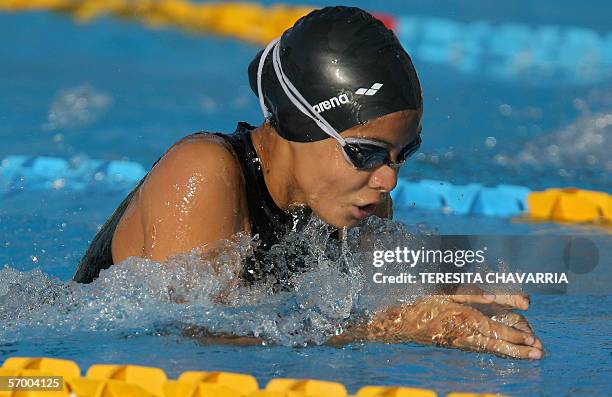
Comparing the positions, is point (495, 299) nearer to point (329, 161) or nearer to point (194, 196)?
point (329, 161)

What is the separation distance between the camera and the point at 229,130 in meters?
6.71

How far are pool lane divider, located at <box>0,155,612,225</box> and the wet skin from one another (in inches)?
89.3

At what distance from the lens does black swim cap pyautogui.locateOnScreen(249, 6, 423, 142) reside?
2.83 meters

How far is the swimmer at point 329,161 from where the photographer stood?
2.83 metres

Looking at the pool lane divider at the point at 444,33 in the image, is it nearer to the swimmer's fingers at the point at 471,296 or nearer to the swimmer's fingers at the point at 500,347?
the swimmer's fingers at the point at 471,296

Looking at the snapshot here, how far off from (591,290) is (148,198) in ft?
6.08

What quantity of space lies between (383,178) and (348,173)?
0.31 ft

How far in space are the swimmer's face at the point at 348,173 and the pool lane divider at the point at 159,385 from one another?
0.50 meters

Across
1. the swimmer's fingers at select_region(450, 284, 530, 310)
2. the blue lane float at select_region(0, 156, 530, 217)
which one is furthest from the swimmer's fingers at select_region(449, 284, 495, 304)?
the blue lane float at select_region(0, 156, 530, 217)

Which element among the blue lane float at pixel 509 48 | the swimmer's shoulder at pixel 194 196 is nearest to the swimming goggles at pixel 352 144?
the swimmer's shoulder at pixel 194 196

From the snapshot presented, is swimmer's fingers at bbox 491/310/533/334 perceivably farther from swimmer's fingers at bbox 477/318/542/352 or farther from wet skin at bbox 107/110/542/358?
swimmer's fingers at bbox 477/318/542/352

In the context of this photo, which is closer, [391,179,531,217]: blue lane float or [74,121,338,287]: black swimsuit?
[74,121,338,287]: black swimsuit

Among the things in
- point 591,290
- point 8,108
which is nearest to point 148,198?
point 591,290

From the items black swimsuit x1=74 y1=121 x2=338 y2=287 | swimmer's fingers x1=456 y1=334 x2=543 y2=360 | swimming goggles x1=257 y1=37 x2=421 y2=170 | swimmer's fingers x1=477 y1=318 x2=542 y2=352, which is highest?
swimming goggles x1=257 y1=37 x2=421 y2=170
